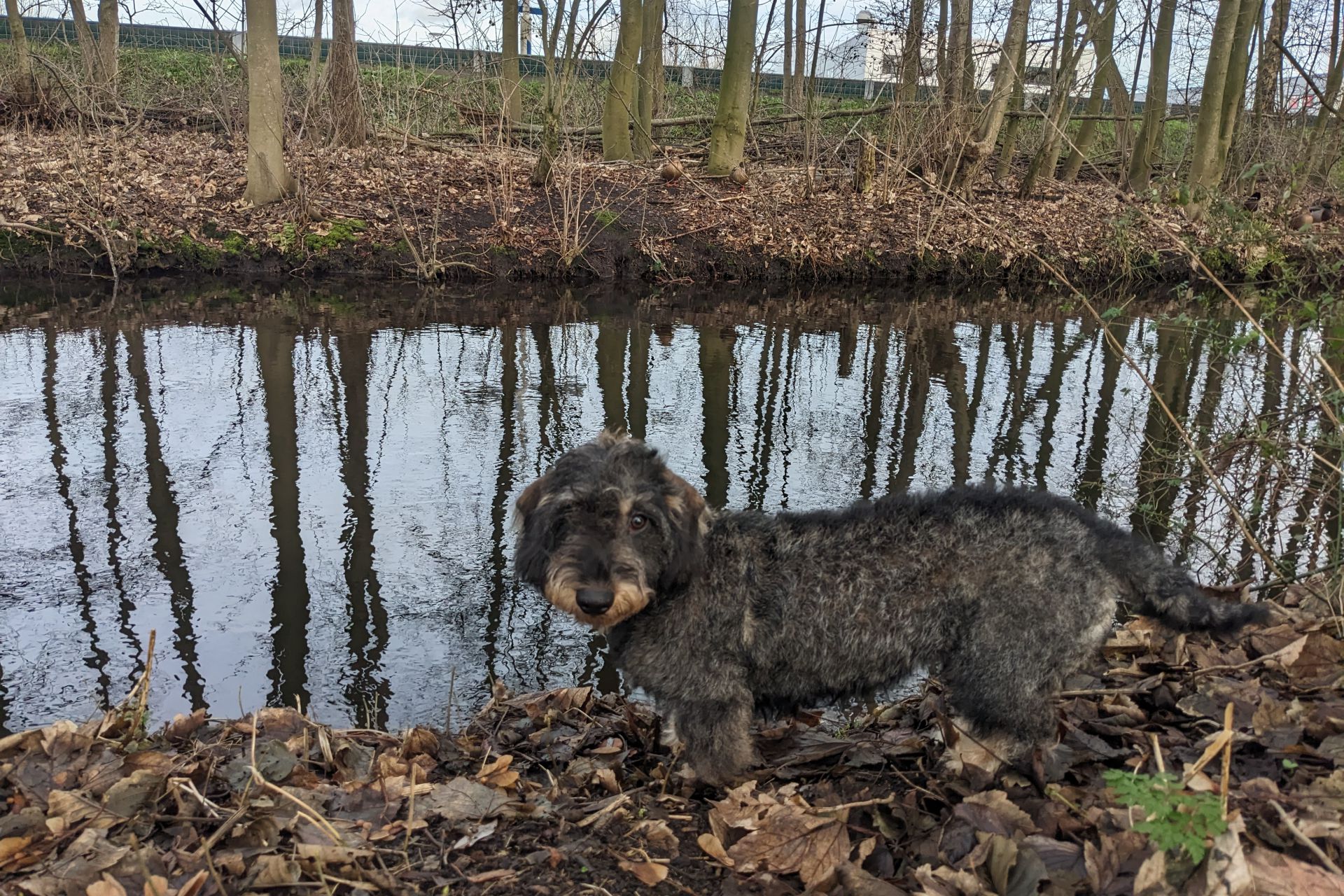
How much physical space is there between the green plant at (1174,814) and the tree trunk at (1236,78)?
859 inches

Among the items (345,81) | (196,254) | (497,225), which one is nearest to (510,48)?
(345,81)

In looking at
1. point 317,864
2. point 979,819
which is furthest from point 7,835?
point 979,819

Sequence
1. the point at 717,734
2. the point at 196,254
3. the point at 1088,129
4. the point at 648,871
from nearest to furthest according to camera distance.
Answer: the point at 648,871
the point at 717,734
the point at 196,254
the point at 1088,129

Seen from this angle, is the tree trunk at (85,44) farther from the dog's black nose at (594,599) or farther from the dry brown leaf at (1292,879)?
the dry brown leaf at (1292,879)

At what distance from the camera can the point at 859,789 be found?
4.17 metres

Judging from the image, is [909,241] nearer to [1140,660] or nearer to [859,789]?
[1140,660]

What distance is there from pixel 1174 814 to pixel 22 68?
24975 mm

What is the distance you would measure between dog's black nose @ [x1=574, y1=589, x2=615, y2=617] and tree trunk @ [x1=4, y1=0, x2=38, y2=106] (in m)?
22.6

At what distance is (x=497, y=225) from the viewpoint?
18594 millimetres

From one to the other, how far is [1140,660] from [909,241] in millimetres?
16027

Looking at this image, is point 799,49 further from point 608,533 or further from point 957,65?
point 608,533

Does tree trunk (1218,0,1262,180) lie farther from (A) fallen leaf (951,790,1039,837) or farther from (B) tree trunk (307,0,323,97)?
(A) fallen leaf (951,790,1039,837)

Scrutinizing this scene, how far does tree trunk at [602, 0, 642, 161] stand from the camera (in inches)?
778

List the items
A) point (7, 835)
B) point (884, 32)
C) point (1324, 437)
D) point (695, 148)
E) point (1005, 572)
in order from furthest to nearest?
point (695, 148) → point (884, 32) → point (1324, 437) → point (1005, 572) → point (7, 835)
